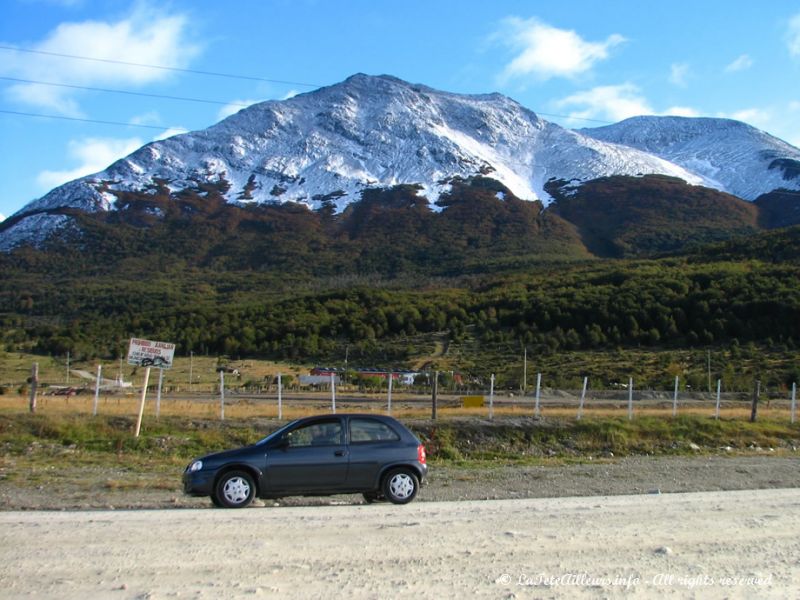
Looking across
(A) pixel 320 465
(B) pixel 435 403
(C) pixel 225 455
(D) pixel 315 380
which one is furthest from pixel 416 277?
(C) pixel 225 455

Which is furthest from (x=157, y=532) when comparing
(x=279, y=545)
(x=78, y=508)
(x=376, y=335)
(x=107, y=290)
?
(x=107, y=290)

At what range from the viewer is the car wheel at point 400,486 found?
37.0ft

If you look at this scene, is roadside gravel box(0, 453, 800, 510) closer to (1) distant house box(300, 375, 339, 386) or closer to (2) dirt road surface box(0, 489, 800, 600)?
(2) dirt road surface box(0, 489, 800, 600)

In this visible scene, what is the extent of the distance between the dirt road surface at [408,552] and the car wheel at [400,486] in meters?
0.54

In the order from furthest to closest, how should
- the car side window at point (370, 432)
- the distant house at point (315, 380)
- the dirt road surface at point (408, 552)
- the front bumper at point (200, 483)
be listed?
1. the distant house at point (315, 380)
2. the car side window at point (370, 432)
3. the front bumper at point (200, 483)
4. the dirt road surface at point (408, 552)

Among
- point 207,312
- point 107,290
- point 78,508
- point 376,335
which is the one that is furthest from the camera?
point 107,290

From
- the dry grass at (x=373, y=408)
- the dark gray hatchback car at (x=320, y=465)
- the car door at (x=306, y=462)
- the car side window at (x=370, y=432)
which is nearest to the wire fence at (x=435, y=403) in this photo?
the dry grass at (x=373, y=408)

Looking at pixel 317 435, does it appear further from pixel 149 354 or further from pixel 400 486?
pixel 149 354

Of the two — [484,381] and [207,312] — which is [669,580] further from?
[207,312]

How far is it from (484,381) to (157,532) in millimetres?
42473

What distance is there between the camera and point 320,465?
434 inches

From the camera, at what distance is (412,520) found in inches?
374

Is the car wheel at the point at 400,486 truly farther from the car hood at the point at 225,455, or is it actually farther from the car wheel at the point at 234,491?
the car hood at the point at 225,455

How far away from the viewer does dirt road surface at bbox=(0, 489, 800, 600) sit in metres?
6.50
